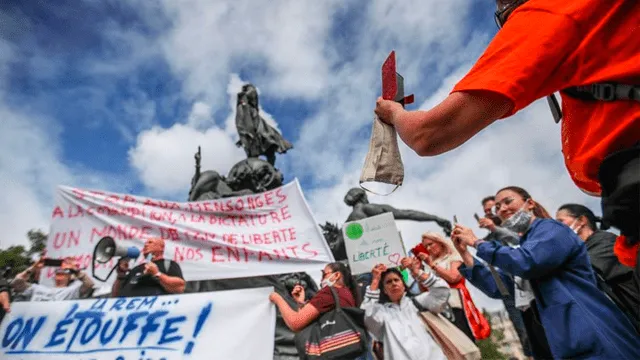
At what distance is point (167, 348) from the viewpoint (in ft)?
11.0

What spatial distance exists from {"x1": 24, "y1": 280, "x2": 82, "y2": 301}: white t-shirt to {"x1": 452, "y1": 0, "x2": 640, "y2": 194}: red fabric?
459 centimetres

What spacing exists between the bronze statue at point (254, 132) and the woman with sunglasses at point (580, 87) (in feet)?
27.0

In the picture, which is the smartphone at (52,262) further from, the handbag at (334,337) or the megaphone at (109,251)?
the handbag at (334,337)

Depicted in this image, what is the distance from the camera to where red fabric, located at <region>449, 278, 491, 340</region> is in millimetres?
3607

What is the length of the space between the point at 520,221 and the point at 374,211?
4374mm

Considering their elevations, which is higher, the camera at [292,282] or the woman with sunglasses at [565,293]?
the camera at [292,282]

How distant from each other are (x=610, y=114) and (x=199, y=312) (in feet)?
11.3

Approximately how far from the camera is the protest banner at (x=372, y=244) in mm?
4539

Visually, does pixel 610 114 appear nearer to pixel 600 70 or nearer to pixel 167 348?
pixel 600 70

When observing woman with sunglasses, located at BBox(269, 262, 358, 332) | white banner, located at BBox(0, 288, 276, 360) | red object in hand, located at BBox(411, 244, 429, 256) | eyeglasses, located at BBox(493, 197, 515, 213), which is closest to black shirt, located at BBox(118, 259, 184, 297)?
white banner, located at BBox(0, 288, 276, 360)

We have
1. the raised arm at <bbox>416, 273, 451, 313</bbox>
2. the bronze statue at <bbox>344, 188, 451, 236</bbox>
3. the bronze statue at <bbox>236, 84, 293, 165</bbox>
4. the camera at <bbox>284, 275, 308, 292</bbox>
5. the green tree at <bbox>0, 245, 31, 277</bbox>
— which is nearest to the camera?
the raised arm at <bbox>416, 273, 451, 313</bbox>

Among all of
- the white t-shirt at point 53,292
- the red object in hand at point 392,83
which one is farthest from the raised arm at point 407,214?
the red object in hand at point 392,83

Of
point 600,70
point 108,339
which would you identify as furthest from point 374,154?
point 108,339

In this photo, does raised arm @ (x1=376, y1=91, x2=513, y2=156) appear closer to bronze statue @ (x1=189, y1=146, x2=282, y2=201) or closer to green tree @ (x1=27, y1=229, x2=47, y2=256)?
bronze statue @ (x1=189, y1=146, x2=282, y2=201)
